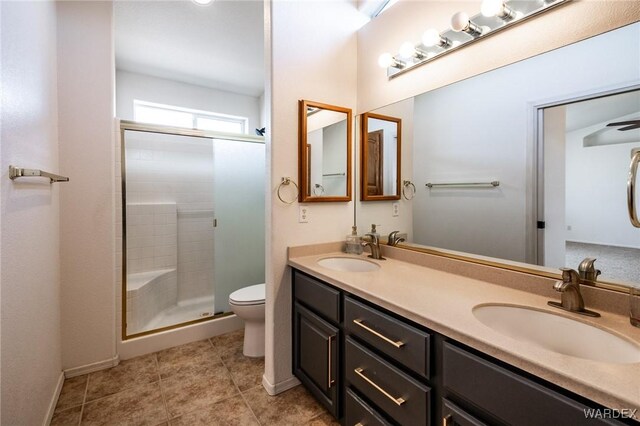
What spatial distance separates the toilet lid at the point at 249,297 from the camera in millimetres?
2158

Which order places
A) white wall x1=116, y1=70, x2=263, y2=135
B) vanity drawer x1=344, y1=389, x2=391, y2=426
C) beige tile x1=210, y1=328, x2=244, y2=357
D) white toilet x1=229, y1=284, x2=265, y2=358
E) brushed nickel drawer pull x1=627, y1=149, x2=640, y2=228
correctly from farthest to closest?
1. white wall x1=116, y1=70, x2=263, y2=135
2. beige tile x1=210, y1=328, x2=244, y2=357
3. white toilet x1=229, y1=284, x2=265, y2=358
4. vanity drawer x1=344, y1=389, x2=391, y2=426
5. brushed nickel drawer pull x1=627, y1=149, x2=640, y2=228

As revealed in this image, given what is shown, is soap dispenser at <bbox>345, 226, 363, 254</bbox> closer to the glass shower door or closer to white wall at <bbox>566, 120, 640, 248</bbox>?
white wall at <bbox>566, 120, 640, 248</bbox>

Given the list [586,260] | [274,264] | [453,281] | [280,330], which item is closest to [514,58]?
[586,260]

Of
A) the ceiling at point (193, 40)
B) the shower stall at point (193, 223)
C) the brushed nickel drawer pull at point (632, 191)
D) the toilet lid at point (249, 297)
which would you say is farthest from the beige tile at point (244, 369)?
the ceiling at point (193, 40)

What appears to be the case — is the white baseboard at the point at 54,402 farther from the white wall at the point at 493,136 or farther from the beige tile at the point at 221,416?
the white wall at the point at 493,136

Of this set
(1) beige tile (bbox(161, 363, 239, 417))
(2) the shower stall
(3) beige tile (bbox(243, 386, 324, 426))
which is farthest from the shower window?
(3) beige tile (bbox(243, 386, 324, 426))

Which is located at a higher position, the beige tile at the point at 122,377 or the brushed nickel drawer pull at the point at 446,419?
the brushed nickel drawer pull at the point at 446,419

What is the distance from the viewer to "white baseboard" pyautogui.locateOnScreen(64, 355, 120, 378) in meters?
1.93

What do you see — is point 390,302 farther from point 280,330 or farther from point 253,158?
point 253,158

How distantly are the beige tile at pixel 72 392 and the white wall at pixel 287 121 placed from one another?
1150mm

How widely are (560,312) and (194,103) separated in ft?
12.7

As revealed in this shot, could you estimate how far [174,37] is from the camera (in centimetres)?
251

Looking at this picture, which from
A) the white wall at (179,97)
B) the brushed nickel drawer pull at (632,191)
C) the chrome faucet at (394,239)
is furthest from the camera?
the white wall at (179,97)

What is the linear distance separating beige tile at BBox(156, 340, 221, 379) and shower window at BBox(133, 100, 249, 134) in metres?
2.17
